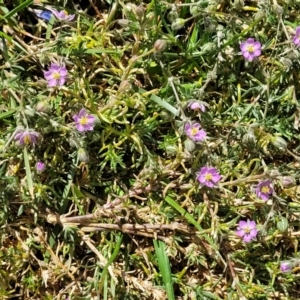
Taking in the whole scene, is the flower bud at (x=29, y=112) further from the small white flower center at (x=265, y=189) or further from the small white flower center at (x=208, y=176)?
the small white flower center at (x=265, y=189)

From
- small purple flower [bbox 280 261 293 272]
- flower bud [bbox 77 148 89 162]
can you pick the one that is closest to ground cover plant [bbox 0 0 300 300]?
small purple flower [bbox 280 261 293 272]

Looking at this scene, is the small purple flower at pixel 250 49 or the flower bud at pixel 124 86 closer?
the flower bud at pixel 124 86

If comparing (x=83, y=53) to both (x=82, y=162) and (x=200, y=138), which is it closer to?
(x=82, y=162)

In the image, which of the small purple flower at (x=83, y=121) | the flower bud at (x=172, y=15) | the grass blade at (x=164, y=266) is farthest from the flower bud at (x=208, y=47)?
the grass blade at (x=164, y=266)

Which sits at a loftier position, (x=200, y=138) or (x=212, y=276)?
(x=200, y=138)

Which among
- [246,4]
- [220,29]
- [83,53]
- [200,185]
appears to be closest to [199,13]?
[220,29]

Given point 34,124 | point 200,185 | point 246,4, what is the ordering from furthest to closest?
point 246,4, point 200,185, point 34,124
